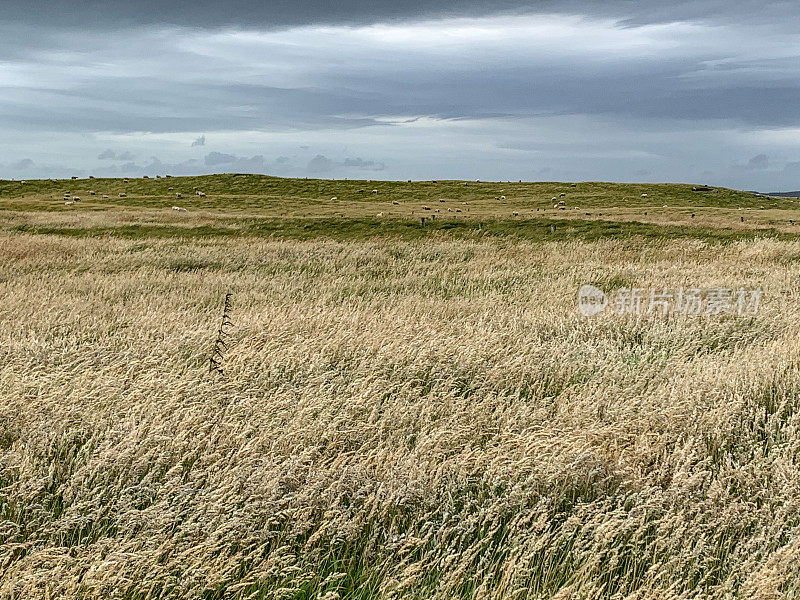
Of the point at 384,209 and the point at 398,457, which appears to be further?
the point at 384,209

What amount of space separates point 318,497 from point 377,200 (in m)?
56.6

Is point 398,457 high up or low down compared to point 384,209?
down

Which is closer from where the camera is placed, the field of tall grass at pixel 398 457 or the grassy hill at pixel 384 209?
the field of tall grass at pixel 398 457

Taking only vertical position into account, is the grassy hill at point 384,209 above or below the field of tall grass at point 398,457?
above

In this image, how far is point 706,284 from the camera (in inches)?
587

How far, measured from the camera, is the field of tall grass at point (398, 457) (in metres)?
3.74

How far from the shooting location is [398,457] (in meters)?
4.93

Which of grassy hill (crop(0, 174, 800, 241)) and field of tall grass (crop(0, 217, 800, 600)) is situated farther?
grassy hill (crop(0, 174, 800, 241))

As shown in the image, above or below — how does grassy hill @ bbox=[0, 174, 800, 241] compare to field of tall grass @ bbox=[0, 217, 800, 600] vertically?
above

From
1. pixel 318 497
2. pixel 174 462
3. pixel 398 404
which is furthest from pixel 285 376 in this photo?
pixel 318 497

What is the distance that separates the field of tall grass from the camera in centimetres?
374

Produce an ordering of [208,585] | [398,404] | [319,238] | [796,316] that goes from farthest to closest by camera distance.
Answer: [319,238] < [796,316] < [398,404] < [208,585]

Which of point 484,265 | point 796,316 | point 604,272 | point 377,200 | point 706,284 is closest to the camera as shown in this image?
point 796,316

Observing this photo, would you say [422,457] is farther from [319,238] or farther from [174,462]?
[319,238]
